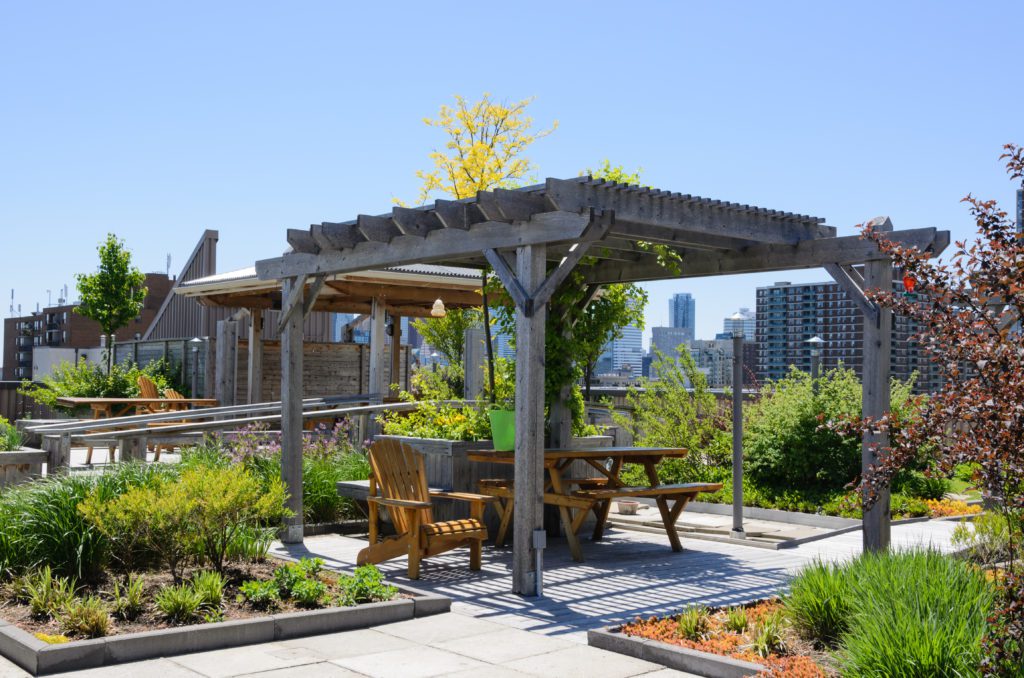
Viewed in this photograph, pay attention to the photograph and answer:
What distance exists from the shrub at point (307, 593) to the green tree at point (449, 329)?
41.8 feet

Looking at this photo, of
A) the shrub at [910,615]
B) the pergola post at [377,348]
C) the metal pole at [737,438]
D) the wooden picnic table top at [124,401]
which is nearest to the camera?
the shrub at [910,615]

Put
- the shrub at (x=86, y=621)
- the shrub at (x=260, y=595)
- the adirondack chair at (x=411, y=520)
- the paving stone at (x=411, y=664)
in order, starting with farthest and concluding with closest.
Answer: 1. the adirondack chair at (x=411, y=520)
2. the shrub at (x=260, y=595)
3. the shrub at (x=86, y=621)
4. the paving stone at (x=411, y=664)

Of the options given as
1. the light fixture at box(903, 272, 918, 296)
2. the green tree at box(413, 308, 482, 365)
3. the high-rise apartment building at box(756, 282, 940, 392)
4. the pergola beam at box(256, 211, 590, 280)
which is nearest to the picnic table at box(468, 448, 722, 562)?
the pergola beam at box(256, 211, 590, 280)

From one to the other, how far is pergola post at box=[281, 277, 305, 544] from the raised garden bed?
2315mm

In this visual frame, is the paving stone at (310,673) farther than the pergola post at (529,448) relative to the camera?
No

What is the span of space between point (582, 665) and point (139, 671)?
2.10 meters

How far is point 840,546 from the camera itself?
8891 mm

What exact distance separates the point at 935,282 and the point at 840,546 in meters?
5.27

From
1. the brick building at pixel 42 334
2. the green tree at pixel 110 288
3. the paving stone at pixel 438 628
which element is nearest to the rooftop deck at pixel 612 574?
the paving stone at pixel 438 628

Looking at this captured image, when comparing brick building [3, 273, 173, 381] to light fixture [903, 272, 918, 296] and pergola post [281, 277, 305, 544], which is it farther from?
light fixture [903, 272, 918, 296]

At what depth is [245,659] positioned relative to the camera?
204 inches

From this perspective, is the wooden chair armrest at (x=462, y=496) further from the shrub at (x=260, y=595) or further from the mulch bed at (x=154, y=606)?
the shrub at (x=260, y=595)

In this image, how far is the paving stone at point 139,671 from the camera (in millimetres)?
4836

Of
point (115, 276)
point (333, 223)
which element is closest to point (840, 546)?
point (333, 223)
